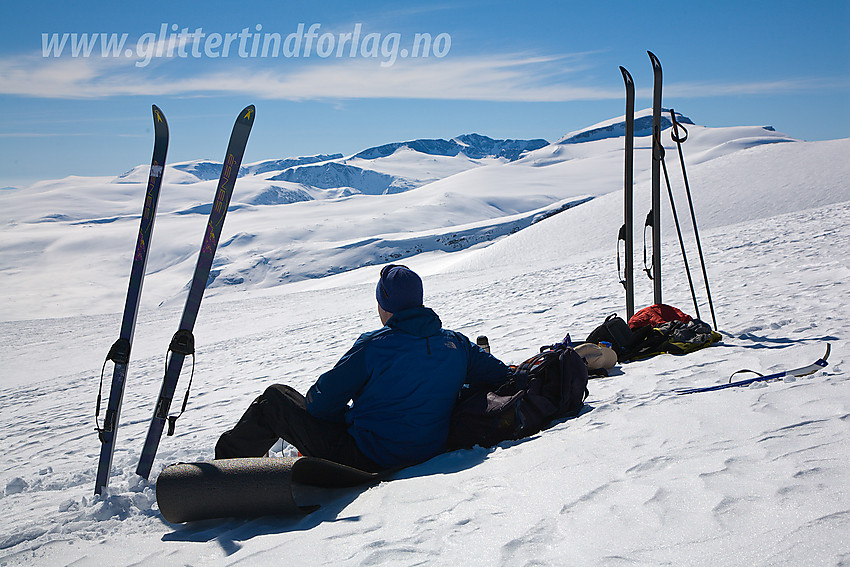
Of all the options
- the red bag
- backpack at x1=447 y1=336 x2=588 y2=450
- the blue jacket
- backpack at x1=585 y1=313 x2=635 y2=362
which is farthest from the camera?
the red bag

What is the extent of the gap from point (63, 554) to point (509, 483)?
1.97 meters

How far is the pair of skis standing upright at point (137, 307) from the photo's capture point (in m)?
3.85

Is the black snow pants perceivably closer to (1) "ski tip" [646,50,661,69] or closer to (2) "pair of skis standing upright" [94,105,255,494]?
(2) "pair of skis standing upright" [94,105,255,494]

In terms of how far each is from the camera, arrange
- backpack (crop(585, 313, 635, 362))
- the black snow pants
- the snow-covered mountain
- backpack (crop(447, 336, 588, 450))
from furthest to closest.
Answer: the snow-covered mountain < backpack (crop(585, 313, 635, 362)) < backpack (crop(447, 336, 588, 450)) < the black snow pants

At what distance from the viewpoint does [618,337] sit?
5543mm

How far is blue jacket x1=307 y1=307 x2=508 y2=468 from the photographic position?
3.15m

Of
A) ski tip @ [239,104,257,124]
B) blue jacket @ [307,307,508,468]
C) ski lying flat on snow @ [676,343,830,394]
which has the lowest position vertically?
ski lying flat on snow @ [676,343,830,394]

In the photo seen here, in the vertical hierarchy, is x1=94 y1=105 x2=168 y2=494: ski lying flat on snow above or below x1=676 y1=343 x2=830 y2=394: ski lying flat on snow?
above

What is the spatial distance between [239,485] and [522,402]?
63.3 inches

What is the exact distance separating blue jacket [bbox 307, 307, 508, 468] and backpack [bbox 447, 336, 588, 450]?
132 millimetres

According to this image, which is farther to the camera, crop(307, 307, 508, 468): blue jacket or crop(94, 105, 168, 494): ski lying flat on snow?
crop(94, 105, 168, 494): ski lying flat on snow

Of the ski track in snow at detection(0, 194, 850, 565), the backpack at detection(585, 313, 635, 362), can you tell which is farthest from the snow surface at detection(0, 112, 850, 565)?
the backpack at detection(585, 313, 635, 362)

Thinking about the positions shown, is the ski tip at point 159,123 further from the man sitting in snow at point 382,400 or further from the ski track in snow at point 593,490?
the ski track in snow at point 593,490

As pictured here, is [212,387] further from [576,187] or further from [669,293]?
[576,187]
